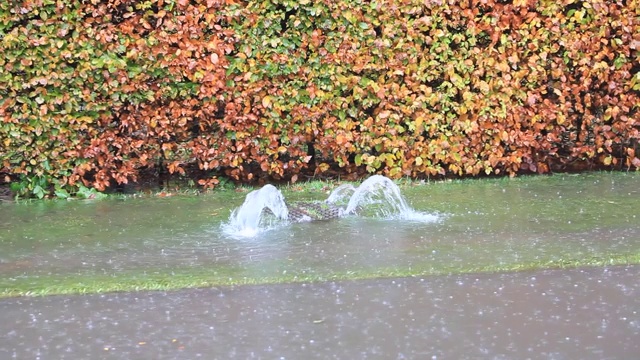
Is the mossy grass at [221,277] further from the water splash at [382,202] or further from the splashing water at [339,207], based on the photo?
the water splash at [382,202]

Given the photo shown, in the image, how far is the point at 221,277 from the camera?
17.7 ft

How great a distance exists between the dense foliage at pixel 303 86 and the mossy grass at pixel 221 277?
2.66 metres

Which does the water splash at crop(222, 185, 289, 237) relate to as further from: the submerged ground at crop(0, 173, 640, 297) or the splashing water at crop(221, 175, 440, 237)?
the submerged ground at crop(0, 173, 640, 297)

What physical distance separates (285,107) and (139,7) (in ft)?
4.80

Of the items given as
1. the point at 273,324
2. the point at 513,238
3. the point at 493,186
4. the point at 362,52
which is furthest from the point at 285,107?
the point at 273,324

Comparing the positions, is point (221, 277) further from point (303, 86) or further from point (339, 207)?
point (303, 86)

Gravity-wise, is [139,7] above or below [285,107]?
above

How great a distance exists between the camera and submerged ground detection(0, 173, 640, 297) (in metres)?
5.45

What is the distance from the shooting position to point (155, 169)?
8.43 meters

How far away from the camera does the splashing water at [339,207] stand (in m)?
6.73

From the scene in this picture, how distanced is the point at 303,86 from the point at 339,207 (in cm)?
140

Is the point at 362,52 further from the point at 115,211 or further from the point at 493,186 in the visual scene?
the point at 115,211

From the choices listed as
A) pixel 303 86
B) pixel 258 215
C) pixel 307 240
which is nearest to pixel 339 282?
pixel 307 240

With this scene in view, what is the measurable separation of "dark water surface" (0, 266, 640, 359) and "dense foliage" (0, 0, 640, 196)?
3.03 metres
